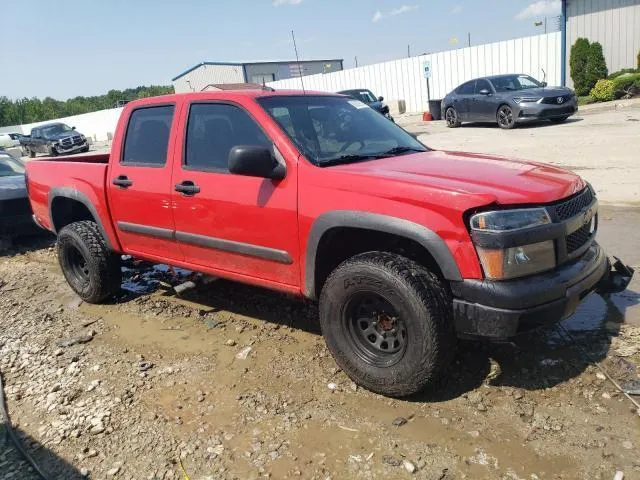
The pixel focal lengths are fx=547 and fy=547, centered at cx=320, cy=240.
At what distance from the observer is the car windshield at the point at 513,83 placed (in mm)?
16469

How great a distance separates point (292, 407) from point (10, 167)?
8.08m

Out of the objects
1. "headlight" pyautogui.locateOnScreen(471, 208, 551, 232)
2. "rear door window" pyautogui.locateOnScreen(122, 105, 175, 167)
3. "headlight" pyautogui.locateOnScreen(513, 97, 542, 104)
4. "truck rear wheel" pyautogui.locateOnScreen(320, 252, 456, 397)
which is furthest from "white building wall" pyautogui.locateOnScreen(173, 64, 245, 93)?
"headlight" pyautogui.locateOnScreen(471, 208, 551, 232)

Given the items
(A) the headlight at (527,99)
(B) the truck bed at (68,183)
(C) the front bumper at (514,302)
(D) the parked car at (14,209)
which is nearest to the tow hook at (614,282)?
(C) the front bumper at (514,302)

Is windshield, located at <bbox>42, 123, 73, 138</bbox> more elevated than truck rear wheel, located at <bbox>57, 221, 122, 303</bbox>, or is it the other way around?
windshield, located at <bbox>42, 123, 73, 138</bbox>

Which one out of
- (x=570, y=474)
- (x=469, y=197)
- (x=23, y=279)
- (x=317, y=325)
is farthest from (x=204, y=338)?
(x=23, y=279)

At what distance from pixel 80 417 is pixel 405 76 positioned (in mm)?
27757

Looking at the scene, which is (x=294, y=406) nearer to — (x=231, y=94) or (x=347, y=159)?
(x=347, y=159)

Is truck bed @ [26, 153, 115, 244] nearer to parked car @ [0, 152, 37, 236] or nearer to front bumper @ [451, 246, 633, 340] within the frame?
parked car @ [0, 152, 37, 236]

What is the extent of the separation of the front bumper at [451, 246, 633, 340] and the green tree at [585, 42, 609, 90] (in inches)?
837

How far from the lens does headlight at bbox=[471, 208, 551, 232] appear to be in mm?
2752

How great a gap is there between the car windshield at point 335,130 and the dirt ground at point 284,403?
142cm

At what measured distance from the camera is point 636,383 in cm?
314

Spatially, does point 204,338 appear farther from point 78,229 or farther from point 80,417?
point 78,229

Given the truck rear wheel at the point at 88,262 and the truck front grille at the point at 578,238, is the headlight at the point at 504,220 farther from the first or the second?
the truck rear wheel at the point at 88,262
